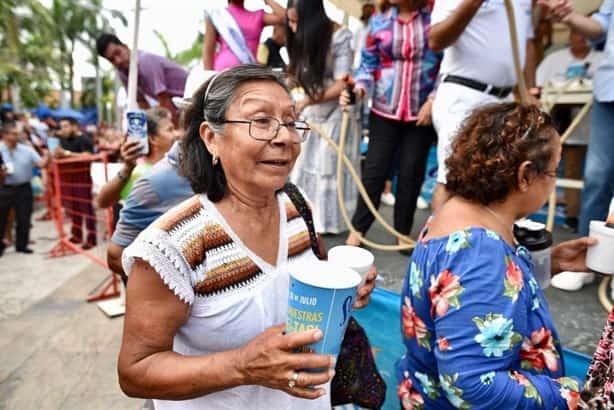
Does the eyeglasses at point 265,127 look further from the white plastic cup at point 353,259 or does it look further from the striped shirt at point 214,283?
the white plastic cup at point 353,259

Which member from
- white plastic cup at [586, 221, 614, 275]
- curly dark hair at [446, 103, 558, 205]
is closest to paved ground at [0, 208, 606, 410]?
white plastic cup at [586, 221, 614, 275]

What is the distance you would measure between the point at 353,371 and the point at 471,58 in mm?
2107

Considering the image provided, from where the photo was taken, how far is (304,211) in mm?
1518

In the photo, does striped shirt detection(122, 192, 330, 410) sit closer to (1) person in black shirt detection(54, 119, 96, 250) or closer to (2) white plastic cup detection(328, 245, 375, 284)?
(2) white plastic cup detection(328, 245, 375, 284)

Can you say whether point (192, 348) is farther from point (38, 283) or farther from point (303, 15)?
point (38, 283)

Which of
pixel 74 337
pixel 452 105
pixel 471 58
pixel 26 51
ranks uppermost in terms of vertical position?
pixel 26 51

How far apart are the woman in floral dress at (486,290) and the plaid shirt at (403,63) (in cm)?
166

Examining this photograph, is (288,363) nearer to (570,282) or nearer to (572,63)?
(570,282)

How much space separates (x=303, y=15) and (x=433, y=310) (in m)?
2.70

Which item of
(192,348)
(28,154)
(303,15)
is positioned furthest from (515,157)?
(28,154)

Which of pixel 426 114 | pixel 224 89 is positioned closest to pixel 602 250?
pixel 224 89

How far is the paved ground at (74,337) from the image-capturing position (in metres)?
2.50

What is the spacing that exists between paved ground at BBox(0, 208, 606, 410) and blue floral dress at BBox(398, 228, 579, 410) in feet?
3.59

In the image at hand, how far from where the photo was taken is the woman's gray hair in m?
1.23
